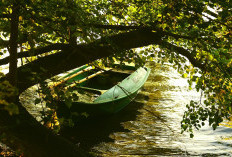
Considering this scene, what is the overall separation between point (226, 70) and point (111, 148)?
214 inches

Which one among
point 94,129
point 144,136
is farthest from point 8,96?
point 144,136

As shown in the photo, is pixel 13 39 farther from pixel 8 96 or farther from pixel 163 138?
pixel 163 138

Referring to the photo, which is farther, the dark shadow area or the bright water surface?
the dark shadow area

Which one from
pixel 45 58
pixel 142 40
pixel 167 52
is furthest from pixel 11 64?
pixel 167 52

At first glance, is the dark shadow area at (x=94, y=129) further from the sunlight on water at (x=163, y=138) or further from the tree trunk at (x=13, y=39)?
the tree trunk at (x=13, y=39)

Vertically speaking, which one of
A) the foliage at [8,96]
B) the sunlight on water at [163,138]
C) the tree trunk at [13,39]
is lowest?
the sunlight on water at [163,138]

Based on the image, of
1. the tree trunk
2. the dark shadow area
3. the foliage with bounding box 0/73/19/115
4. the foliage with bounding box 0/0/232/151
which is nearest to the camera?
the foliage with bounding box 0/73/19/115

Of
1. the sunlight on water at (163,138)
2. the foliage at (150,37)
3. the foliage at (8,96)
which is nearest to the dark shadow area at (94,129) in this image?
the sunlight on water at (163,138)

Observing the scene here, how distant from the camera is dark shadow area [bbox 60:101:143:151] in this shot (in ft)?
26.7

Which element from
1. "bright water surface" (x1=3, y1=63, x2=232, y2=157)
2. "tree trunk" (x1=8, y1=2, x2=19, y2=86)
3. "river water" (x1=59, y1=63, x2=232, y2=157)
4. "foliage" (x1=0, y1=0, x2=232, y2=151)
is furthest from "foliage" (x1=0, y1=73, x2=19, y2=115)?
"bright water surface" (x1=3, y1=63, x2=232, y2=157)

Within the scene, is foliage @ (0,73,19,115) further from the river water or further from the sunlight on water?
the river water

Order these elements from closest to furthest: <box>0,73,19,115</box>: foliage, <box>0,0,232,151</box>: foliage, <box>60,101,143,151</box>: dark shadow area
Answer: <box>0,73,19,115</box>: foliage, <box>0,0,232,151</box>: foliage, <box>60,101,143,151</box>: dark shadow area

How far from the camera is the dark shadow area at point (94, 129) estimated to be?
815cm

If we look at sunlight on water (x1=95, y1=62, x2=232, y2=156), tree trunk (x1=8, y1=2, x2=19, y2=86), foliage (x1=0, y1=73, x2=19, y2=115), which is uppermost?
tree trunk (x1=8, y1=2, x2=19, y2=86)
